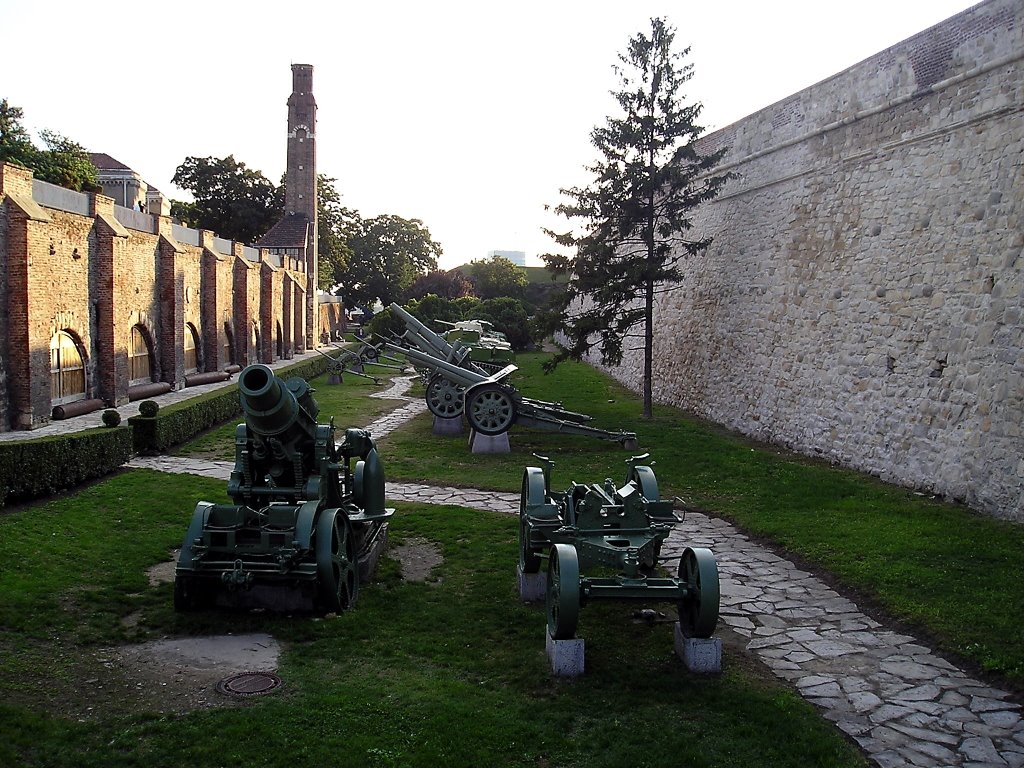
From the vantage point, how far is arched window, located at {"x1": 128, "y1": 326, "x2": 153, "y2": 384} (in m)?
20.1

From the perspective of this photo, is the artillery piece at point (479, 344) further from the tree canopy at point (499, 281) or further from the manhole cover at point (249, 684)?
the tree canopy at point (499, 281)

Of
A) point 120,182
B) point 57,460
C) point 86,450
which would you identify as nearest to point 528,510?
point 57,460

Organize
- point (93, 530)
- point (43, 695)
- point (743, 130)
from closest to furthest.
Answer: point (43, 695) < point (93, 530) < point (743, 130)

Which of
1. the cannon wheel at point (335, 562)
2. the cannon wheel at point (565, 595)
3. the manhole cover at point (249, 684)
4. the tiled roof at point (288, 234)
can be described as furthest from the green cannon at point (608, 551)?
the tiled roof at point (288, 234)

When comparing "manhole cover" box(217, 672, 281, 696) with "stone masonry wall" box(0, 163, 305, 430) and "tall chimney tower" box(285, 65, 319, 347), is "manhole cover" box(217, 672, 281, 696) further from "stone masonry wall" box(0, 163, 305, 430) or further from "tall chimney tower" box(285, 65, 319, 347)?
"tall chimney tower" box(285, 65, 319, 347)

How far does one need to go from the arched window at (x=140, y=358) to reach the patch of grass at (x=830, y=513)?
23.6 feet

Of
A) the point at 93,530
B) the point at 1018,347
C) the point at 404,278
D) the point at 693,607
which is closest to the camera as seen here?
the point at 693,607

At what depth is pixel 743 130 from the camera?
1727 centimetres

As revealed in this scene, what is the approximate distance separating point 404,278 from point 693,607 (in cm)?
5664

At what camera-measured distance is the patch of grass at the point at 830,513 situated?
7.01 metres

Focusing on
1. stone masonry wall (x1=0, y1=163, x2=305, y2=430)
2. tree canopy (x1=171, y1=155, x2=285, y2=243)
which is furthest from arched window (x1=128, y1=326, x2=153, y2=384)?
tree canopy (x1=171, y1=155, x2=285, y2=243)

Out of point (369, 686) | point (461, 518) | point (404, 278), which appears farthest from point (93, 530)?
point (404, 278)

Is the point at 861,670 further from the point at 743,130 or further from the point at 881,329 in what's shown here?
the point at 743,130

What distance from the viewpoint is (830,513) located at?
10398 mm
